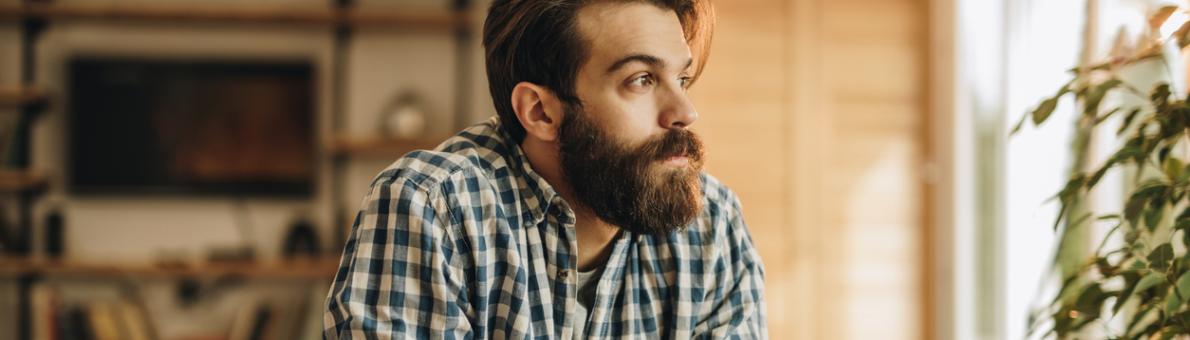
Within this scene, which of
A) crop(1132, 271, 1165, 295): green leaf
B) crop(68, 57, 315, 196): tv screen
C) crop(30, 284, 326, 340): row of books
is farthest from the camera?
crop(68, 57, 315, 196): tv screen

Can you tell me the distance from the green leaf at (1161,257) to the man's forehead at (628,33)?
606mm

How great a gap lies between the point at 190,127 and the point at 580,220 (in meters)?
3.05

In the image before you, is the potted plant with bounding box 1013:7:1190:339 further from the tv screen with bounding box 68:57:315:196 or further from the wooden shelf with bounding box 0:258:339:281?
the tv screen with bounding box 68:57:315:196

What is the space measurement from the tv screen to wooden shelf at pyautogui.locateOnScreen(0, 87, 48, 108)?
134 mm

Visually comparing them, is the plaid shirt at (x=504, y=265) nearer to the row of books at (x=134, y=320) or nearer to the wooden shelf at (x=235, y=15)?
the wooden shelf at (x=235, y=15)

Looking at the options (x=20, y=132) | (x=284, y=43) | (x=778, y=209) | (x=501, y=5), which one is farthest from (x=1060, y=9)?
(x=20, y=132)

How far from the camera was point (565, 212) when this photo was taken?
129 cm

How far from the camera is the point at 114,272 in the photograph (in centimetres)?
387

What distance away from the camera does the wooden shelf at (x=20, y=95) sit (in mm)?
3766

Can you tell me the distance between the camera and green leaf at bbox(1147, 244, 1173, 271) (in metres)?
1.29

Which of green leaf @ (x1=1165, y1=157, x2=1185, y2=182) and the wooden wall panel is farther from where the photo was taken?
the wooden wall panel

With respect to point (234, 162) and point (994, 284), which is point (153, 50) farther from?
point (994, 284)

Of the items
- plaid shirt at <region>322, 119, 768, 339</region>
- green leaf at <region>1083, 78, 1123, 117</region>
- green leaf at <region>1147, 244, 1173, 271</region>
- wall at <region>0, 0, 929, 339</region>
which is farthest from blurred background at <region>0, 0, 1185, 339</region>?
plaid shirt at <region>322, 119, 768, 339</region>

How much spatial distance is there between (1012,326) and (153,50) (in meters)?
3.10
